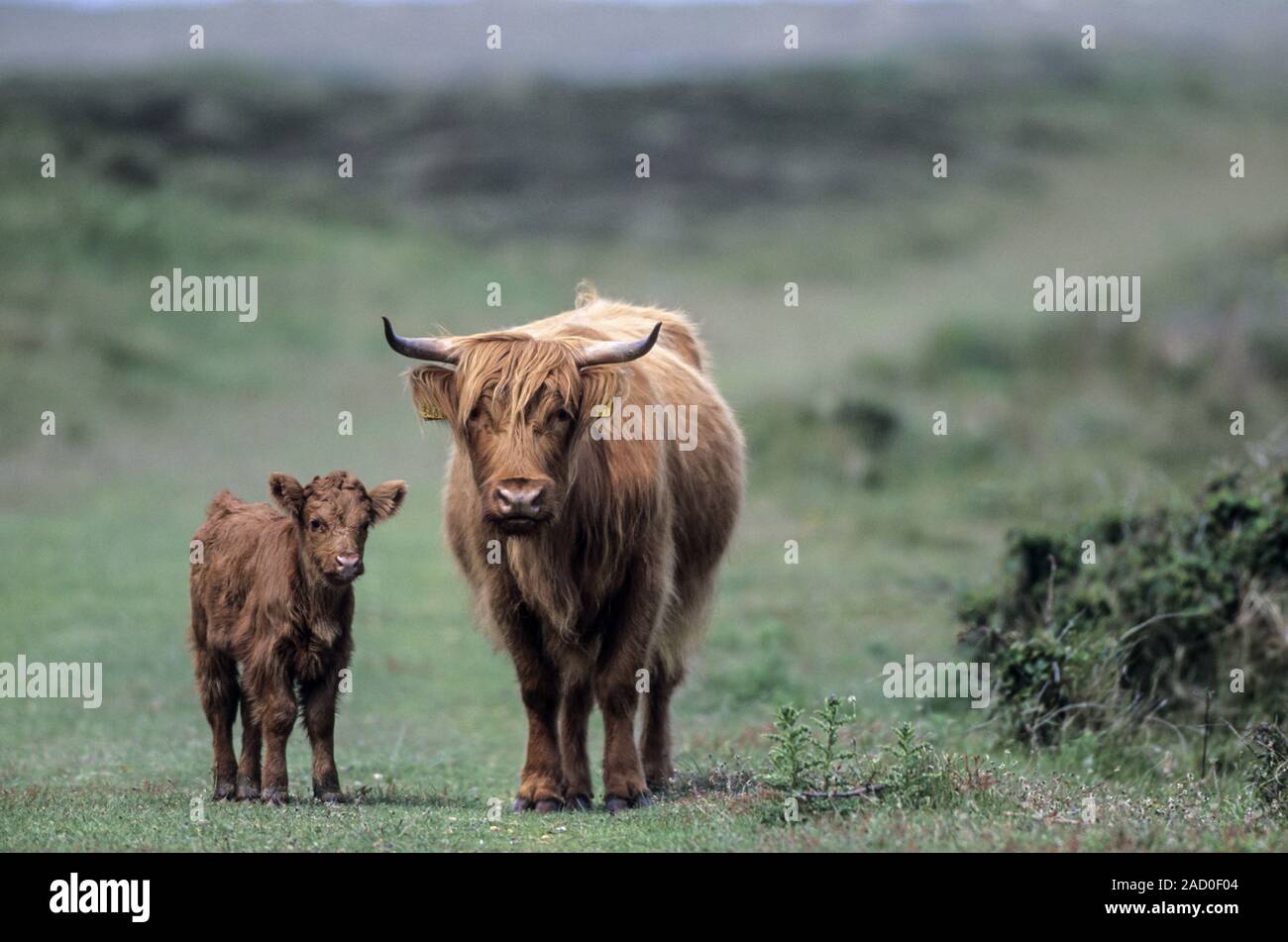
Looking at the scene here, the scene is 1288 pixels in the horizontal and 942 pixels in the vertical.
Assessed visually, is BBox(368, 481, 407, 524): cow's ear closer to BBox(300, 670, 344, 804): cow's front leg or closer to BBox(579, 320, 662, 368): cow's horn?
BBox(300, 670, 344, 804): cow's front leg

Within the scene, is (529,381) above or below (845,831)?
above

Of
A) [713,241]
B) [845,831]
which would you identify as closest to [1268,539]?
[845,831]

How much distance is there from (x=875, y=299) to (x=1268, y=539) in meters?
26.3

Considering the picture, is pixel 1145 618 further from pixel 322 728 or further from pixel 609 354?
pixel 322 728

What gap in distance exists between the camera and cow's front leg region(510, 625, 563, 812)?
327 inches

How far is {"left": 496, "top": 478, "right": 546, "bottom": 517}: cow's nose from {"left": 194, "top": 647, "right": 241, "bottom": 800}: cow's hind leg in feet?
5.69

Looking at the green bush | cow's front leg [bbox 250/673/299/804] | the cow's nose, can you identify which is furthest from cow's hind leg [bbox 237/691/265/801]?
the green bush

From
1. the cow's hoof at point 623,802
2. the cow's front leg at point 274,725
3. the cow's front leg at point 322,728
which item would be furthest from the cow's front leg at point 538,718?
the cow's front leg at point 274,725

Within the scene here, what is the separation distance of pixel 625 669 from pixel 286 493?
187 cm

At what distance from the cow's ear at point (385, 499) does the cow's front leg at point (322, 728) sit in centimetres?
77

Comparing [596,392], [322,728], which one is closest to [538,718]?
[322,728]

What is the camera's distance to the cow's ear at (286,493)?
25.6 ft
